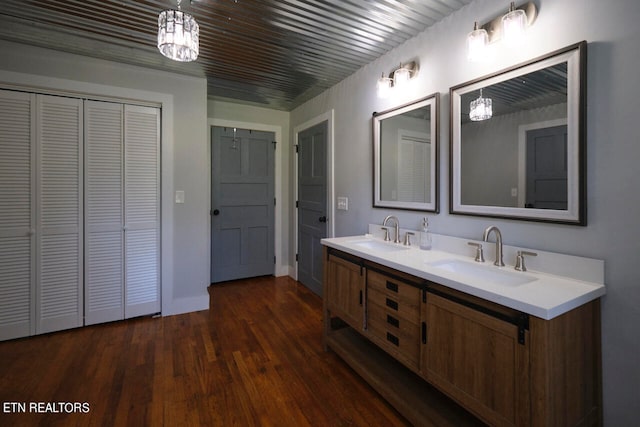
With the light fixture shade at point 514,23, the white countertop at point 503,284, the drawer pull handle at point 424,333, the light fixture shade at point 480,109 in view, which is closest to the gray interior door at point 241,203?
the white countertop at point 503,284

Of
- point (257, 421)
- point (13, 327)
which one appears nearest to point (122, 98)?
point (13, 327)

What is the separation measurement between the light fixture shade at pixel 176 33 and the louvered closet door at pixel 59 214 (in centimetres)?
172

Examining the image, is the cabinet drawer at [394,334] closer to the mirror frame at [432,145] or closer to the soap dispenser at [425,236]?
the soap dispenser at [425,236]

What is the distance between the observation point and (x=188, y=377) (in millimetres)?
1901

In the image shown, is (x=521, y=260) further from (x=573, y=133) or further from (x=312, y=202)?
(x=312, y=202)

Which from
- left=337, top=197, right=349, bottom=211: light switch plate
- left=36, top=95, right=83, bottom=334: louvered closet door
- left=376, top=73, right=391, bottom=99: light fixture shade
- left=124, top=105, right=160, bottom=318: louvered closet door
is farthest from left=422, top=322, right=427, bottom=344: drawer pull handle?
left=36, top=95, right=83, bottom=334: louvered closet door

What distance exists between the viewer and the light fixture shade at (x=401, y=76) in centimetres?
213

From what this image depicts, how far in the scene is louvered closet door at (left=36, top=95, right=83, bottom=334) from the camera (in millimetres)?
2408

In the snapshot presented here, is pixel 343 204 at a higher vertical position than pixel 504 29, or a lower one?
lower

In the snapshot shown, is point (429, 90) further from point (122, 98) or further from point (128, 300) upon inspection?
point (128, 300)

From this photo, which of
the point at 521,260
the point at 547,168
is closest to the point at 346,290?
the point at 521,260

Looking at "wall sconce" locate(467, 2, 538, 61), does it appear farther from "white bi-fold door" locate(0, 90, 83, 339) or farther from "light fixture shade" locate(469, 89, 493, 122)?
"white bi-fold door" locate(0, 90, 83, 339)

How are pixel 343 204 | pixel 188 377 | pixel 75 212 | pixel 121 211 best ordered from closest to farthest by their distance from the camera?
pixel 188 377 < pixel 75 212 < pixel 121 211 < pixel 343 204

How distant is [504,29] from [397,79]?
0.80 metres
